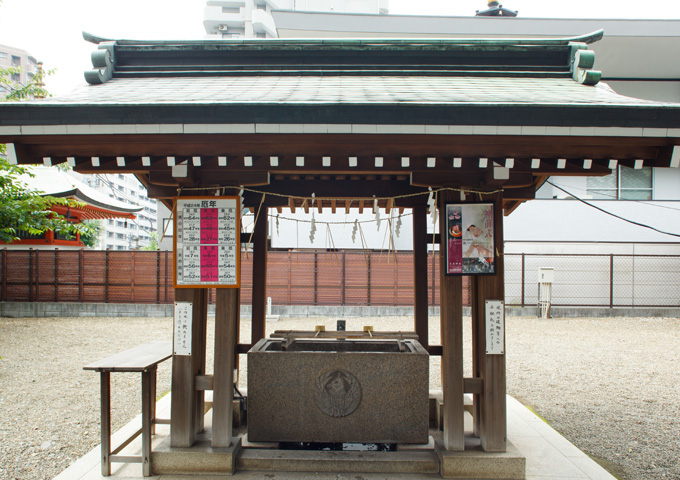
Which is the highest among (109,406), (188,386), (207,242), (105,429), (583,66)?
(583,66)

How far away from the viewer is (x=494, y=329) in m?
3.79

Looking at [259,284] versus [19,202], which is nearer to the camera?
[259,284]

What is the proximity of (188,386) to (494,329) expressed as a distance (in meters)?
2.82

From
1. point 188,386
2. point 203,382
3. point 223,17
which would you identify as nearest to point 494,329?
point 203,382

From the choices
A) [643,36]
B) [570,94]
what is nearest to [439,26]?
[643,36]

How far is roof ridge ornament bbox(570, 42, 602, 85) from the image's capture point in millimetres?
3926

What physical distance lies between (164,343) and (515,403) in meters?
4.58

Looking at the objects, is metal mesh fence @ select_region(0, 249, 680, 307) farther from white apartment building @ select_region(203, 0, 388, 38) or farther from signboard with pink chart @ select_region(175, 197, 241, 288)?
white apartment building @ select_region(203, 0, 388, 38)

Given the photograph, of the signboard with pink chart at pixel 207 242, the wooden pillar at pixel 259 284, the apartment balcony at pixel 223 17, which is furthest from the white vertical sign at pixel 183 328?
the apartment balcony at pixel 223 17

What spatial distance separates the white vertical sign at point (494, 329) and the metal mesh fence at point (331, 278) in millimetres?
10345

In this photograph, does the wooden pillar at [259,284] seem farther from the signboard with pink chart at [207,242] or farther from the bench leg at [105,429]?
the bench leg at [105,429]

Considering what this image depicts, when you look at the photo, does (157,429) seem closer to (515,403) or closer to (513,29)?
(515,403)

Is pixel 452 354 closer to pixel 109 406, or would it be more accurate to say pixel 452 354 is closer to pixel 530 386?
pixel 109 406

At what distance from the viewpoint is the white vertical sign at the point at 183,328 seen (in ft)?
12.6
